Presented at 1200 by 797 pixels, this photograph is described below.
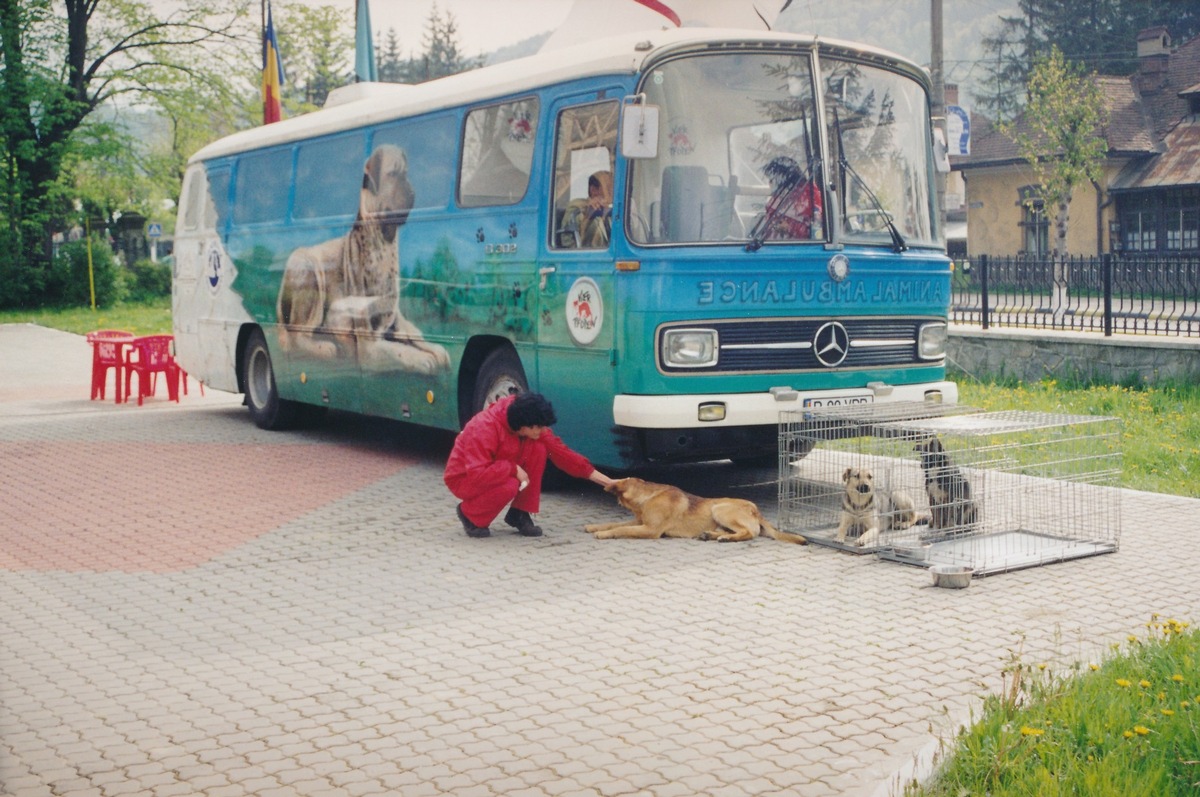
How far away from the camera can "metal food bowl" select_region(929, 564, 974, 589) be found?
738 centimetres

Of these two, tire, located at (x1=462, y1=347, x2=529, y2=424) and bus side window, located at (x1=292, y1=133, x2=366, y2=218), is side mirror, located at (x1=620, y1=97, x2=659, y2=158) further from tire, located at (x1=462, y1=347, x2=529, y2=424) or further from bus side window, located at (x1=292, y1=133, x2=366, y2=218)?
bus side window, located at (x1=292, y1=133, x2=366, y2=218)

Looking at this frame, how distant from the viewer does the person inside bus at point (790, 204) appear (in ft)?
30.6

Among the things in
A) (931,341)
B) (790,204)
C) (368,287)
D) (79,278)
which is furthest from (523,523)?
(79,278)

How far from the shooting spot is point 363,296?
1280cm

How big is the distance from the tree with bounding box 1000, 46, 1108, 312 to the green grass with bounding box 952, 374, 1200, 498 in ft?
83.3

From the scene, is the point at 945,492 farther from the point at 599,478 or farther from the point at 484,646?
the point at 484,646

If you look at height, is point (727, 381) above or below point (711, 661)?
above

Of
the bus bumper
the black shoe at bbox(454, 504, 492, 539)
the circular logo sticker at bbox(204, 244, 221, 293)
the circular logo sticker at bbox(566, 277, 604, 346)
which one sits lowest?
the black shoe at bbox(454, 504, 492, 539)

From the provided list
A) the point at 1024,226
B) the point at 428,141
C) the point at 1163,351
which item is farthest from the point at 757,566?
the point at 1024,226

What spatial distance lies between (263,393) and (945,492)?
922 centimetres

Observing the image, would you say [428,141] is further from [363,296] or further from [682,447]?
[682,447]

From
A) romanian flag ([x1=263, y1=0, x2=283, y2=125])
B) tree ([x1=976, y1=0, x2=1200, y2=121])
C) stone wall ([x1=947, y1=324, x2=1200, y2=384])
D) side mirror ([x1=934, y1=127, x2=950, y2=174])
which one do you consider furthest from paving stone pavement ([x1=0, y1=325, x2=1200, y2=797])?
tree ([x1=976, y1=0, x2=1200, y2=121])

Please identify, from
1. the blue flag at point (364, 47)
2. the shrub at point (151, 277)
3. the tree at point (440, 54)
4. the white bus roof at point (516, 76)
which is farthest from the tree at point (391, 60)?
the white bus roof at point (516, 76)

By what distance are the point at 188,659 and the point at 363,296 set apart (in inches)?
268
